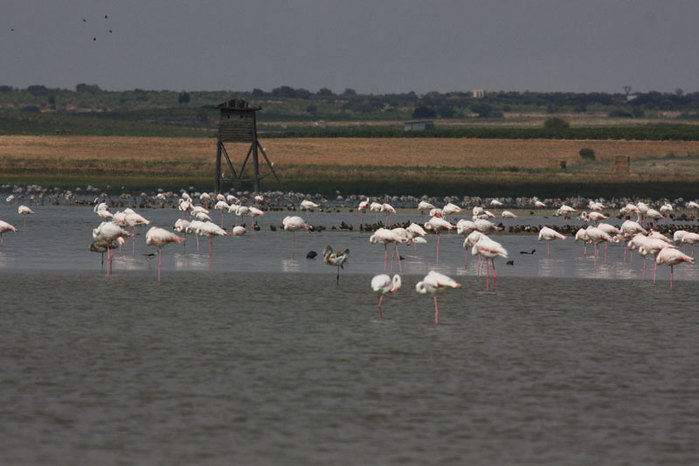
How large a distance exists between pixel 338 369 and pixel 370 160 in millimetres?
71889

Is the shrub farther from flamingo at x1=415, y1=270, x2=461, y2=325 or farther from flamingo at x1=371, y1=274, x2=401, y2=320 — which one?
flamingo at x1=415, y1=270, x2=461, y2=325

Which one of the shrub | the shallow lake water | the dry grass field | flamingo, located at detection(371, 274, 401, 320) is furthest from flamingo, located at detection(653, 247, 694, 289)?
the shrub

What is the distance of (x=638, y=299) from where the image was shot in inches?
763

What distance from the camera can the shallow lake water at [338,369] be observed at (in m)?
9.58

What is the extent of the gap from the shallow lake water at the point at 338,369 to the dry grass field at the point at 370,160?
146 ft

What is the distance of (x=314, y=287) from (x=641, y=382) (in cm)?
937

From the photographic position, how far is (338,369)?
12734 millimetres

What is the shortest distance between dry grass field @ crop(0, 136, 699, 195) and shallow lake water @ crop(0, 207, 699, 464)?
1757 inches

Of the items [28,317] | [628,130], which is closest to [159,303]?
[28,317]

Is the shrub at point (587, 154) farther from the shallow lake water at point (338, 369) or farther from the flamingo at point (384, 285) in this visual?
the flamingo at point (384, 285)

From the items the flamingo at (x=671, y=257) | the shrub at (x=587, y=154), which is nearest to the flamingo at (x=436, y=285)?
the flamingo at (x=671, y=257)

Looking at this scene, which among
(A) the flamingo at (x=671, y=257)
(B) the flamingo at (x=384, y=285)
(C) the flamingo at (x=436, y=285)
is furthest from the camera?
(A) the flamingo at (x=671, y=257)

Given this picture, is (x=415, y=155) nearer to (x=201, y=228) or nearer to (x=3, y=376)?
(x=201, y=228)

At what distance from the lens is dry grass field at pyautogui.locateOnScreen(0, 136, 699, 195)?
68.4 metres
